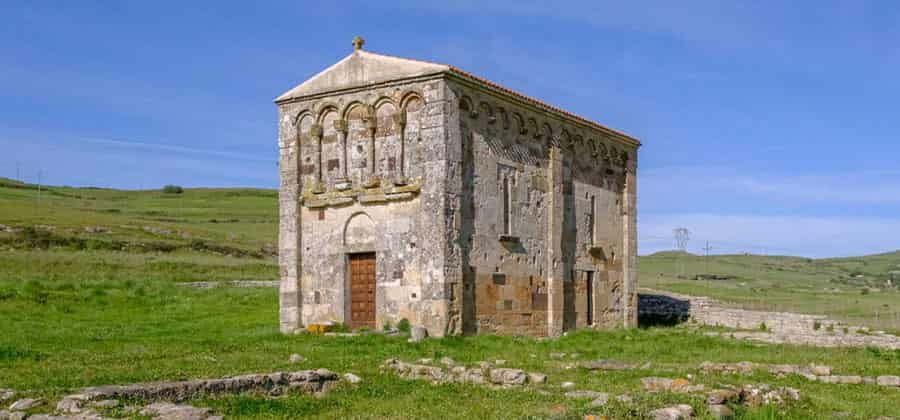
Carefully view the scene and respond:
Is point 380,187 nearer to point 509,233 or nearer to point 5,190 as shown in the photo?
point 509,233

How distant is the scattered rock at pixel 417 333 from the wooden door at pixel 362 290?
6.65 ft

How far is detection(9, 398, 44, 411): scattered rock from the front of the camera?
408 inches

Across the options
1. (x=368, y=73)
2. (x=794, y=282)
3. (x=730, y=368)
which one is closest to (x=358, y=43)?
(x=368, y=73)

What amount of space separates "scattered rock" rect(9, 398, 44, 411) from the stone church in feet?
37.6

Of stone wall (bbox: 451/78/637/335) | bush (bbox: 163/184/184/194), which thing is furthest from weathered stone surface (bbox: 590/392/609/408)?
bush (bbox: 163/184/184/194)

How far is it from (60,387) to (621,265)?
72.7 ft

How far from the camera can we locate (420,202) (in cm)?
2191

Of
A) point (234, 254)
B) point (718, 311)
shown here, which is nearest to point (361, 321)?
point (718, 311)

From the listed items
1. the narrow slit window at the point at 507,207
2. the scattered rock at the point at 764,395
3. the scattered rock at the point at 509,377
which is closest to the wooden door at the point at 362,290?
the narrow slit window at the point at 507,207

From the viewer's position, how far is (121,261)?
45469 millimetres

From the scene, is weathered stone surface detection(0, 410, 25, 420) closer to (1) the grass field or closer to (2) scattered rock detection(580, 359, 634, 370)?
(1) the grass field

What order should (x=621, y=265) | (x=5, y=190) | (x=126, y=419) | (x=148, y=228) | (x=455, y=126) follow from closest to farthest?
(x=126, y=419), (x=455, y=126), (x=621, y=265), (x=148, y=228), (x=5, y=190)

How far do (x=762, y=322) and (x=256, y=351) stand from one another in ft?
66.1

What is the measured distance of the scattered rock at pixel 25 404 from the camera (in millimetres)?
10359
